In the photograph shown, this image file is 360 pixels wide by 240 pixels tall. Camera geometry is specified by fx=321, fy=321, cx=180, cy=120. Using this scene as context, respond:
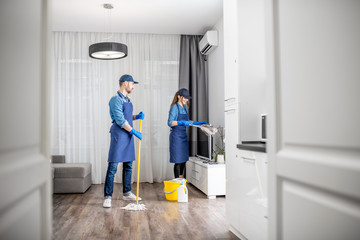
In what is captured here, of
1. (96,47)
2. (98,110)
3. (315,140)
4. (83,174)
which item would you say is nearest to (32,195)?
(315,140)

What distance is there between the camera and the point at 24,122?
2.91ft

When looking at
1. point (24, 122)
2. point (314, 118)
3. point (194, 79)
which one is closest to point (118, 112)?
point (194, 79)

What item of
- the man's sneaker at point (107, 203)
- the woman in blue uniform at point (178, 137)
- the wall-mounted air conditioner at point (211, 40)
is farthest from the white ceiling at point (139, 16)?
the man's sneaker at point (107, 203)

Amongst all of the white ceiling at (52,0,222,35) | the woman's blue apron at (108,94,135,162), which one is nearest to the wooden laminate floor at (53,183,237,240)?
the woman's blue apron at (108,94,135,162)

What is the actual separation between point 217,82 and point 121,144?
7.55 feet

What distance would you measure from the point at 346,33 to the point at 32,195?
951mm

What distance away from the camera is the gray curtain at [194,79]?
19.7ft

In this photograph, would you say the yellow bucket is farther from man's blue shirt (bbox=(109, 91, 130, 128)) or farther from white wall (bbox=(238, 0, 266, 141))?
white wall (bbox=(238, 0, 266, 141))

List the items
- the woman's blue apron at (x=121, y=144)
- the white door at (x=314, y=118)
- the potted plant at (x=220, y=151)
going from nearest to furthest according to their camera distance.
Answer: the white door at (x=314, y=118) → the woman's blue apron at (x=121, y=144) → the potted plant at (x=220, y=151)

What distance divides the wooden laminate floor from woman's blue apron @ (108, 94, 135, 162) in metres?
0.59

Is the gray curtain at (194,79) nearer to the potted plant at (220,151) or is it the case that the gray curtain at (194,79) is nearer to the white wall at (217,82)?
the white wall at (217,82)

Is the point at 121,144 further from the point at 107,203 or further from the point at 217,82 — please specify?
the point at 217,82

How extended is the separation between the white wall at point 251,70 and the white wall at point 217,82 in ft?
8.30

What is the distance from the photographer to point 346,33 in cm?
77
